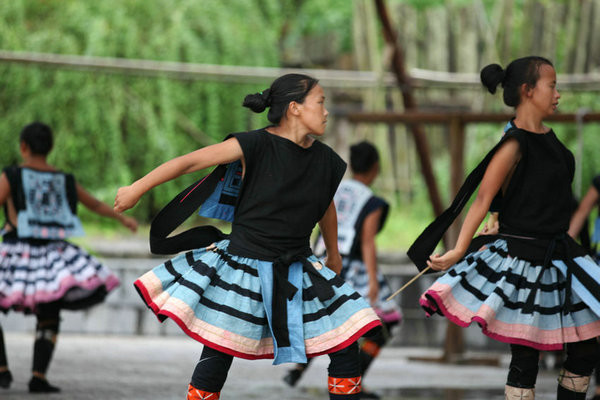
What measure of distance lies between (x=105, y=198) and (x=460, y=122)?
4.35 m

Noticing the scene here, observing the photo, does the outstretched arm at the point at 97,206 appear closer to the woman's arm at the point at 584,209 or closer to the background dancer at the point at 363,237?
the background dancer at the point at 363,237

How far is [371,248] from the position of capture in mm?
6621

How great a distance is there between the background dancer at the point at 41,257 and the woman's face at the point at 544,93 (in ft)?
9.68

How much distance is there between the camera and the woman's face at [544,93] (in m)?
4.59

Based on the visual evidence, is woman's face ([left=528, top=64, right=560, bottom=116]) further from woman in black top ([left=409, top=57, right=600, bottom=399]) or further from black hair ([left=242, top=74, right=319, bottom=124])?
black hair ([left=242, top=74, right=319, bottom=124])

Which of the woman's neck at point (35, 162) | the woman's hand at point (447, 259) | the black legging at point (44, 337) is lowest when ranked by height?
the black legging at point (44, 337)

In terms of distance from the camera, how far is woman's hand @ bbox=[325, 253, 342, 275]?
469cm

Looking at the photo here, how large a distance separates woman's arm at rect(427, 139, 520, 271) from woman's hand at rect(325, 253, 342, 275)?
1.45ft

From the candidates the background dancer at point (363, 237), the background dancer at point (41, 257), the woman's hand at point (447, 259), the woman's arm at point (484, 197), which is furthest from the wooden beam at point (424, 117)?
the woman's hand at point (447, 259)

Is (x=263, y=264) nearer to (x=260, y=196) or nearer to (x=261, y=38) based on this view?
(x=260, y=196)

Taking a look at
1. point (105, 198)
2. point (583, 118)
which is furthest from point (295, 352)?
point (105, 198)

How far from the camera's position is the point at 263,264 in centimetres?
425

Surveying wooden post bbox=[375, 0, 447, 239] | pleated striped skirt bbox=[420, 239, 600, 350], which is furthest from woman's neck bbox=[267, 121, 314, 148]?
wooden post bbox=[375, 0, 447, 239]

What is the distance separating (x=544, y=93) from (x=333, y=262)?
1.19 m
